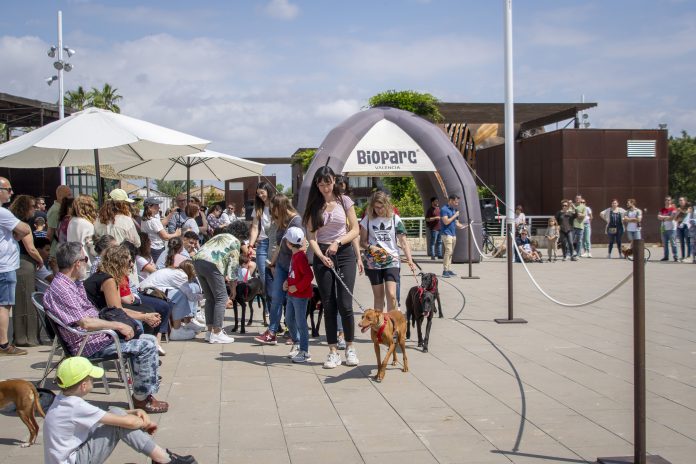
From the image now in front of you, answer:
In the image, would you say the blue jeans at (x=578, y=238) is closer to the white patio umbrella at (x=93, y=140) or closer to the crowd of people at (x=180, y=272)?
the crowd of people at (x=180, y=272)

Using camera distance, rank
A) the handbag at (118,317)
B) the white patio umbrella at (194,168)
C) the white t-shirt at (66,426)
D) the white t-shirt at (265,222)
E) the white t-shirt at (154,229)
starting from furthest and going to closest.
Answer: the white patio umbrella at (194,168) < the white t-shirt at (154,229) < the white t-shirt at (265,222) < the handbag at (118,317) < the white t-shirt at (66,426)

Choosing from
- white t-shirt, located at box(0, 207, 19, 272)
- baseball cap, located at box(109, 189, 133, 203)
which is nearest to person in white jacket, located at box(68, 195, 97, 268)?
baseball cap, located at box(109, 189, 133, 203)

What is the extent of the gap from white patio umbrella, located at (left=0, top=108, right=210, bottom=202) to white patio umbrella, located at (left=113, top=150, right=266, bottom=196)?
4.08 m

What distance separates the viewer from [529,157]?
88.8 feet

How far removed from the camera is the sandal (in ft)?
16.8

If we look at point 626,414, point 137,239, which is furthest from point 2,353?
point 626,414

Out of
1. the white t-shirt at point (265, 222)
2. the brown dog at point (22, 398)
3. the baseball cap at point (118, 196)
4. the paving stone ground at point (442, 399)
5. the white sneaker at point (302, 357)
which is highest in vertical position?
the baseball cap at point (118, 196)

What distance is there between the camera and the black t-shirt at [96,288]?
5773mm

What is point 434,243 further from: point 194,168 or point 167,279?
point 167,279

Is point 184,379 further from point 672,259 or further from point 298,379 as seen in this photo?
point 672,259

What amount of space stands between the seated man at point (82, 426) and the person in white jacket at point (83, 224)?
4.43 metres

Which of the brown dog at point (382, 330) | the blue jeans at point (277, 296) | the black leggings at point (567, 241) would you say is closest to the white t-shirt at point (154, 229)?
the blue jeans at point (277, 296)

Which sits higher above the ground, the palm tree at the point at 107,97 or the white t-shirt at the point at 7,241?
the palm tree at the point at 107,97

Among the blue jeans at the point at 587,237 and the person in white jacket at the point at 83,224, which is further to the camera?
the blue jeans at the point at 587,237
